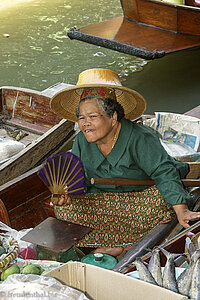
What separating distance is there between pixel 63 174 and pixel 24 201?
522 mm

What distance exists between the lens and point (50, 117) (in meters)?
4.51

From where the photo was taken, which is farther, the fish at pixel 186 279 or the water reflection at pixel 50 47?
the water reflection at pixel 50 47

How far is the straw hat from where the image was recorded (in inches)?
101

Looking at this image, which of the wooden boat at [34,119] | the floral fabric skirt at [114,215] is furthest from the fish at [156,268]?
the wooden boat at [34,119]

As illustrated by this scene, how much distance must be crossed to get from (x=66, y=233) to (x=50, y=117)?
7.78 ft

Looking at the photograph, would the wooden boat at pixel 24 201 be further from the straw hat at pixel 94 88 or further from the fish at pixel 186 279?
the fish at pixel 186 279

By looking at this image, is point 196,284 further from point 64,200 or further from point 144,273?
point 64,200

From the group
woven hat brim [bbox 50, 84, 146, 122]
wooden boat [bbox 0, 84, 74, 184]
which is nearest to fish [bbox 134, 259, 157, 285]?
woven hat brim [bbox 50, 84, 146, 122]

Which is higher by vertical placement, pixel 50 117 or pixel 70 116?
pixel 70 116

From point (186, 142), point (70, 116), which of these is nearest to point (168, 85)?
point (186, 142)

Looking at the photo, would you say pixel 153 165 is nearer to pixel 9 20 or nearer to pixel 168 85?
pixel 168 85

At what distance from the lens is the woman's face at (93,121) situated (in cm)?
252

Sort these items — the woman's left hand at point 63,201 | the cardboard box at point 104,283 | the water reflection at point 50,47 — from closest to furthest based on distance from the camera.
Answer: the cardboard box at point 104,283
the woman's left hand at point 63,201
the water reflection at point 50,47

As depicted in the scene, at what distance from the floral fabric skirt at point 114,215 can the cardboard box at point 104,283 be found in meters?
1.05
